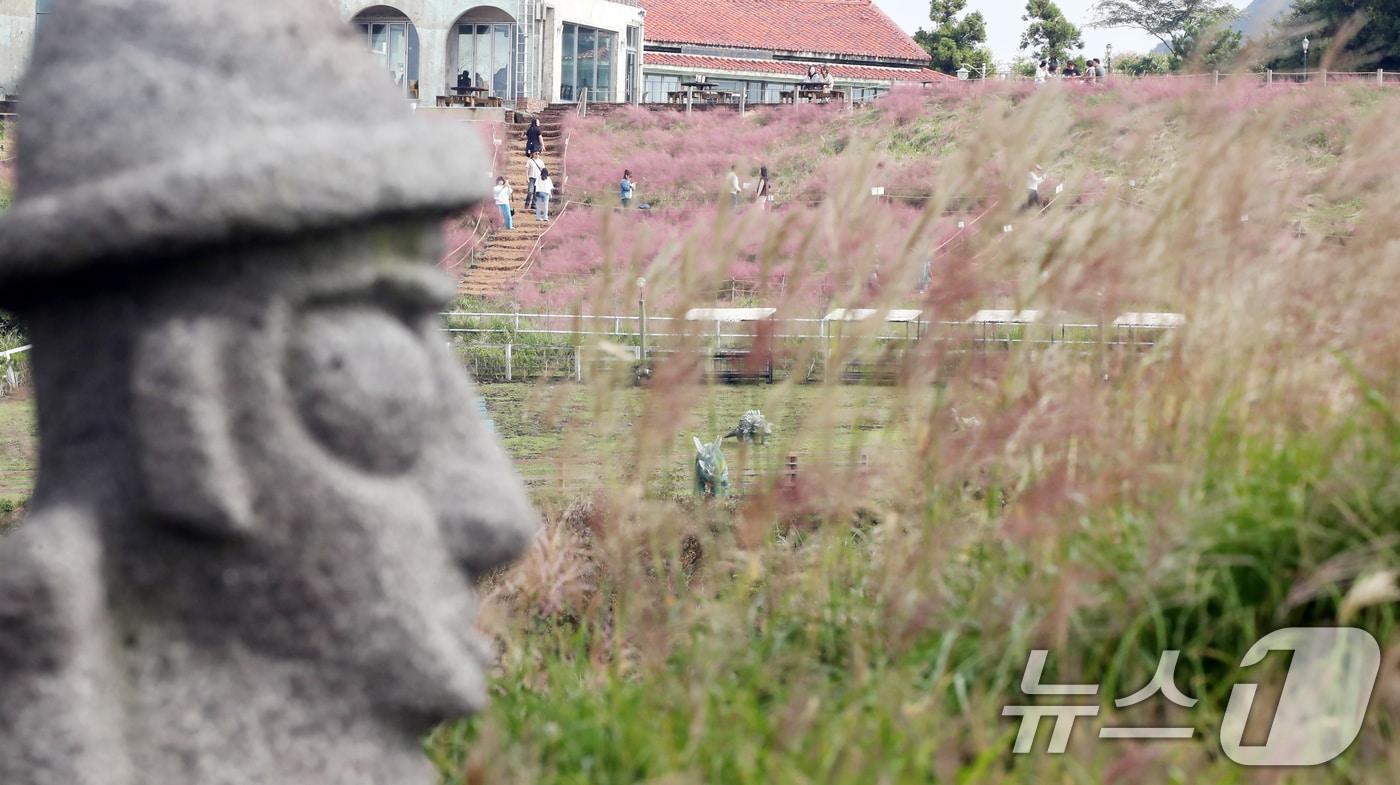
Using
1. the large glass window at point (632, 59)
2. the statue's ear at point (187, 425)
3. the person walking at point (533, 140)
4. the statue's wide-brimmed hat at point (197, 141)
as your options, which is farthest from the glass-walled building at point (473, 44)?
the statue's ear at point (187, 425)

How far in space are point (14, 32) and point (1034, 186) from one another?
1280 inches

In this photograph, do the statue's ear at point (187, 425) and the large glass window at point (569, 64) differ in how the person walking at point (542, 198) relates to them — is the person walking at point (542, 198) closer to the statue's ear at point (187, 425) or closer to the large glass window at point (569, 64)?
the large glass window at point (569, 64)

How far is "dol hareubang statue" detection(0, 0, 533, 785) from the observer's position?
6.12 feet

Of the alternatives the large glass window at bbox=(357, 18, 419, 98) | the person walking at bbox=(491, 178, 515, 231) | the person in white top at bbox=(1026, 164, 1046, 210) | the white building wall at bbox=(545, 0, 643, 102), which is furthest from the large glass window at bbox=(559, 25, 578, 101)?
the person in white top at bbox=(1026, 164, 1046, 210)

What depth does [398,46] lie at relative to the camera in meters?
32.7

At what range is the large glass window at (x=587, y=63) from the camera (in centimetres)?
3506

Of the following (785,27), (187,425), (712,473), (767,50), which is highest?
(785,27)

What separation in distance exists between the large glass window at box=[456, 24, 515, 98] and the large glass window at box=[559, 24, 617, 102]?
178 cm

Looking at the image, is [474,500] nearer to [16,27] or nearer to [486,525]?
[486,525]

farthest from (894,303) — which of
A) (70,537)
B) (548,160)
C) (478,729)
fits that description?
(548,160)

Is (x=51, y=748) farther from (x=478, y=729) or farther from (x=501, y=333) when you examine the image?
(x=501, y=333)

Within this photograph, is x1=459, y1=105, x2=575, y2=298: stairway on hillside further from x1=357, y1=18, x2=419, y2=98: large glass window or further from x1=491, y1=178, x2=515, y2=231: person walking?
x1=357, y1=18, x2=419, y2=98: large glass window

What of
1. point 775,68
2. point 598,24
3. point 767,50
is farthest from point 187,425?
point 767,50

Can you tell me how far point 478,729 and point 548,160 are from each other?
91.5ft
